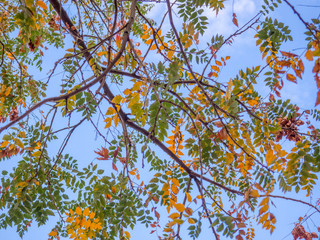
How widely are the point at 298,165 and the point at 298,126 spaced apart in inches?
25.2

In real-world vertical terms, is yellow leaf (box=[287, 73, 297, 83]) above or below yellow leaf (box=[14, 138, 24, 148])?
below

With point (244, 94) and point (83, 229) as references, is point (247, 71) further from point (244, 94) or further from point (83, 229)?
point (83, 229)

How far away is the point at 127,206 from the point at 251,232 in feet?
8.00

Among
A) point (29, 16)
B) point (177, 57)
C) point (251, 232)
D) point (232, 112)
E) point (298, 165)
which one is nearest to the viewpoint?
point (29, 16)

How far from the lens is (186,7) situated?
1.36 meters

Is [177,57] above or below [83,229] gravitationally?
above

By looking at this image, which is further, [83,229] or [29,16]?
[83,229]

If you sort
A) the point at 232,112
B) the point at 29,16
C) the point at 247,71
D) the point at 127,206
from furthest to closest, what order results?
1. the point at 247,71
2. the point at 127,206
3. the point at 232,112
4. the point at 29,16

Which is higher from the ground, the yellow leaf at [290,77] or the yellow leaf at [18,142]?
the yellow leaf at [18,142]

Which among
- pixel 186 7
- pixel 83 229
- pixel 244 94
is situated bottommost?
pixel 83 229

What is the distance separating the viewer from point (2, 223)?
161 cm

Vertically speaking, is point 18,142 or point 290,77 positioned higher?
point 18,142

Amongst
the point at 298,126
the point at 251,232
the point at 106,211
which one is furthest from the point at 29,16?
the point at 251,232

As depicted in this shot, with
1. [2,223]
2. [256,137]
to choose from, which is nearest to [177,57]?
[256,137]
